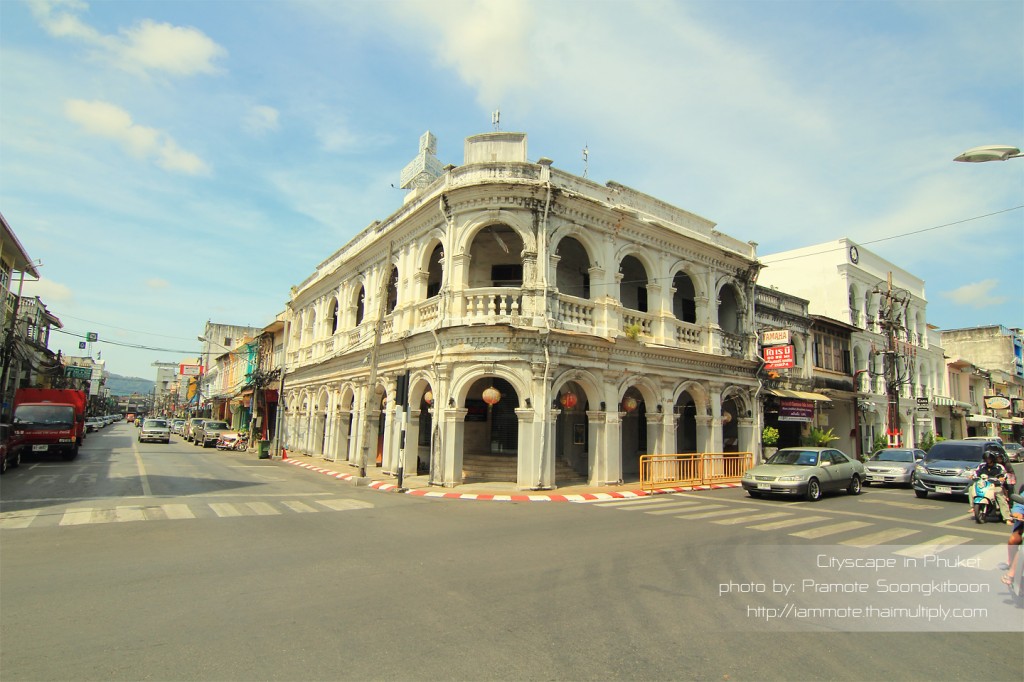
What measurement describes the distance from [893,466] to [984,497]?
931cm

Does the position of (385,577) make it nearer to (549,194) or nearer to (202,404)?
(549,194)

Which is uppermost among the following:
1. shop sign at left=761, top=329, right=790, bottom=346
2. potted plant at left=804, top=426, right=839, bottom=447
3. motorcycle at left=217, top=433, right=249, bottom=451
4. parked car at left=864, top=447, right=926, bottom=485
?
shop sign at left=761, top=329, right=790, bottom=346

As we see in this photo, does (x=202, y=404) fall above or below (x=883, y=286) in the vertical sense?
below

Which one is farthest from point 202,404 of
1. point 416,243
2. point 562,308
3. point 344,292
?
point 562,308

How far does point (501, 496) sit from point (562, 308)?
6.32 meters

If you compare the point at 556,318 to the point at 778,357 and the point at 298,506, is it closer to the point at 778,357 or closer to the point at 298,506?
the point at 298,506

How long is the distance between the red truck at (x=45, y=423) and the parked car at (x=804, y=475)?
26.1 metres

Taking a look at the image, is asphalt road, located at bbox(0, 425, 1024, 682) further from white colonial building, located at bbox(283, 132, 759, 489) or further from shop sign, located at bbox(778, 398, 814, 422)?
shop sign, located at bbox(778, 398, 814, 422)

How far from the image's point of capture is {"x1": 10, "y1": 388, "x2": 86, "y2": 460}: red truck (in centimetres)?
2189

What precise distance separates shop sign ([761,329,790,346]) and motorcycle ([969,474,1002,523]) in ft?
42.1

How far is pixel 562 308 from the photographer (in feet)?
58.2

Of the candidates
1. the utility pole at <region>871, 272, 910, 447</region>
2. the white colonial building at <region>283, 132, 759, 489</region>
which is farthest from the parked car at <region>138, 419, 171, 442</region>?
the utility pole at <region>871, 272, 910, 447</region>

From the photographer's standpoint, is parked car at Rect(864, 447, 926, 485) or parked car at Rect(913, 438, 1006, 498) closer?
parked car at Rect(913, 438, 1006, 498)

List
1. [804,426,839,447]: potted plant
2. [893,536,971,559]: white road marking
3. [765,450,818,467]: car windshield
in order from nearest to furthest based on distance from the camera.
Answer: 1. [893,536,971,559]: white road marking
2. [765,450,818,467]: car windshield
3. [804,426,839,447]: potted plant
